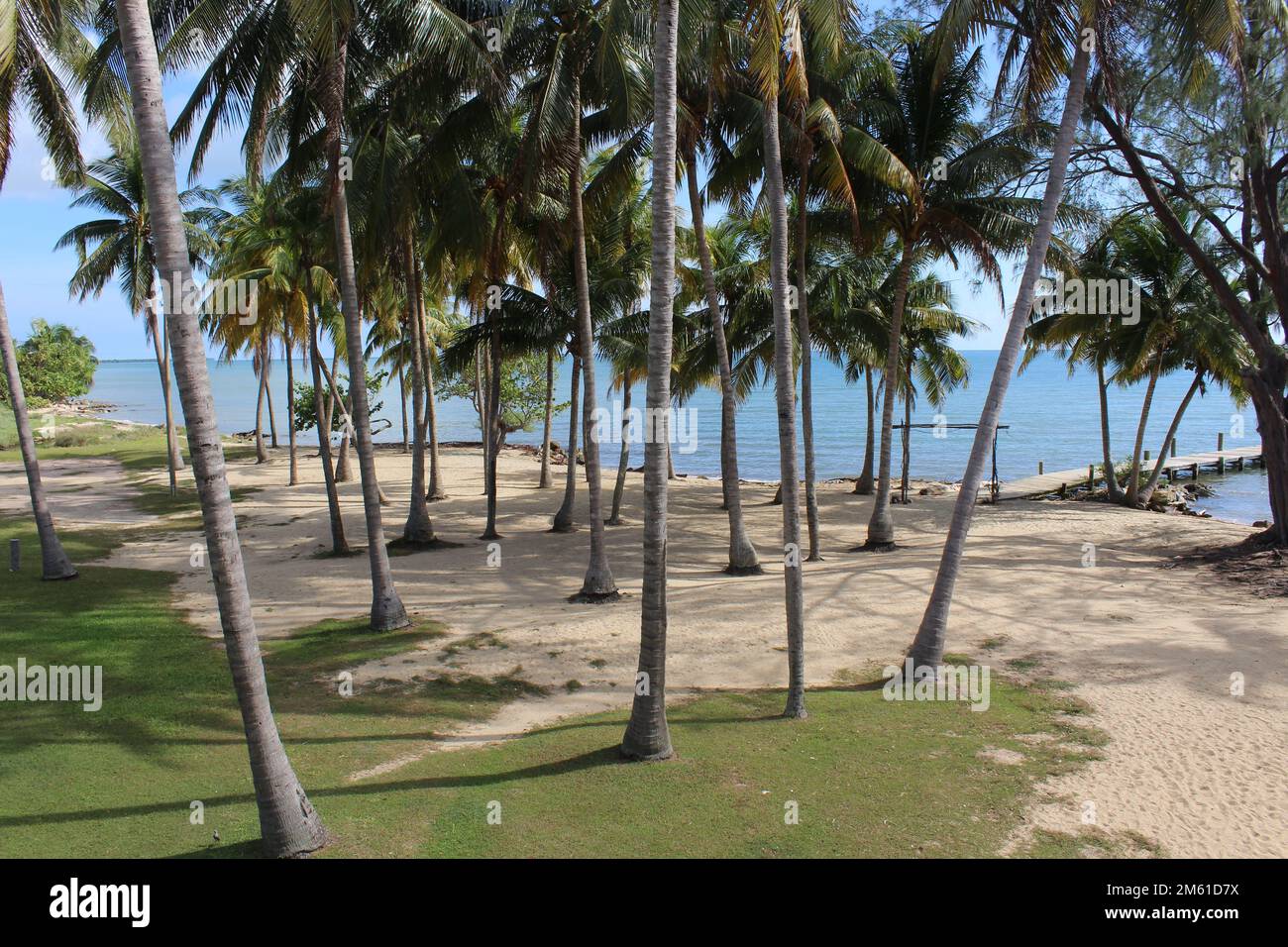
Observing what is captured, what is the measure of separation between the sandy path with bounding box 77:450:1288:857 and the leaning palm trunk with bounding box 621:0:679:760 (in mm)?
2024

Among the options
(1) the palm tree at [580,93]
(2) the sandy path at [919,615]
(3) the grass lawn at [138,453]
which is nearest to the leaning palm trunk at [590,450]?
(1) the palm tree at [580,93]

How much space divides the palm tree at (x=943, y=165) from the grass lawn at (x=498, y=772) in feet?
37.7

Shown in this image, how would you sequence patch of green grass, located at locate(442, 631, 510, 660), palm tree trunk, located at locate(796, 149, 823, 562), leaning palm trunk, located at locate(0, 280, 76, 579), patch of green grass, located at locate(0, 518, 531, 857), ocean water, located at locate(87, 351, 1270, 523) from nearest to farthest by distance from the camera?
patch of green grass, located at locate(0, 518, 531, 857) < patch of green grass, located at locate(442, 631, 510, 660) < leaning palm trunk, located at locate(0, 280, 76, 579) < palm tree trunk, located at locate(796, 149, 823, 562) < ocean water, located at locate(87, 351, 1270, 523)

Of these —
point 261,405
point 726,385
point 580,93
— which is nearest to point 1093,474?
point 726,385

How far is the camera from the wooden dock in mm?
32438

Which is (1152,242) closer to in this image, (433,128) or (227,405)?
(433,128)

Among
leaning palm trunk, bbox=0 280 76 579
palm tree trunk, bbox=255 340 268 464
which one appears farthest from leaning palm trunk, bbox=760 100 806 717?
palm tree trunk, bbox=255 340 268 464

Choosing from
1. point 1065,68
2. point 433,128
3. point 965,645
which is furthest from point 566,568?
point 1065,68

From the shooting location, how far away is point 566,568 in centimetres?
→ 1781

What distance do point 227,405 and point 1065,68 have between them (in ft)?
384

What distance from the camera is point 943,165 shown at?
18594 mm

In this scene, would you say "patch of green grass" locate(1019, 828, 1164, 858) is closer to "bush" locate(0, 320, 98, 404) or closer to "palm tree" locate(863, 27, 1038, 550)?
"palm tree" locate(863, 27, 1038, 550)

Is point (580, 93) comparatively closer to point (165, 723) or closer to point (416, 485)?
point (416, 485)

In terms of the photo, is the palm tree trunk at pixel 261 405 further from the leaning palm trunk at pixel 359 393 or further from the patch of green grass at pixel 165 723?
the leaning palm trunk at pixel 359 393
